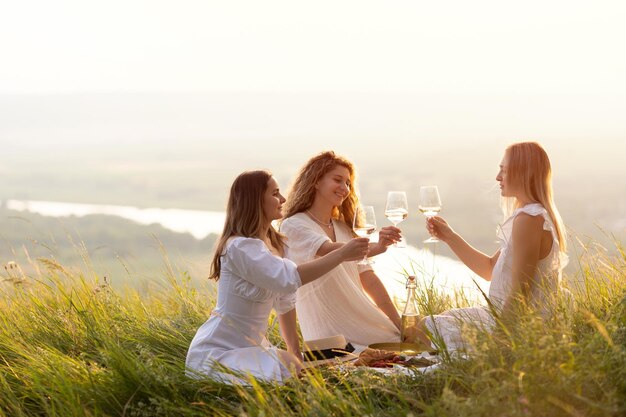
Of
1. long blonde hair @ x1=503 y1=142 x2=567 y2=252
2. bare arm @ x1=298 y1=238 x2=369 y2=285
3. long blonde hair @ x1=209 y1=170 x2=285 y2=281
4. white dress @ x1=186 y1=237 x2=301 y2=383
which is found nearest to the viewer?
white dress @ x1=186 y1=237 x2=301 y2=383

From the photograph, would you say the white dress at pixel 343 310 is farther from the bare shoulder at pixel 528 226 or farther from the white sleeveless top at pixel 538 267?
the bare shoulder at pixel 528 226

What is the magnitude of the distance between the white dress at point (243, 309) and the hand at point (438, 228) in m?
1.40

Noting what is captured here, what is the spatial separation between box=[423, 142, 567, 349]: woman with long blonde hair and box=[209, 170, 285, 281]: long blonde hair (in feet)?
4.77

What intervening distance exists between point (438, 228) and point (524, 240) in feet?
2.57

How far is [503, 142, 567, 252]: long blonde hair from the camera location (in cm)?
627

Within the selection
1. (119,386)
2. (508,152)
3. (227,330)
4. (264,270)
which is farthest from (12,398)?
(508,152)

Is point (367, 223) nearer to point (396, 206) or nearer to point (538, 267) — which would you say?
point (396, 206)

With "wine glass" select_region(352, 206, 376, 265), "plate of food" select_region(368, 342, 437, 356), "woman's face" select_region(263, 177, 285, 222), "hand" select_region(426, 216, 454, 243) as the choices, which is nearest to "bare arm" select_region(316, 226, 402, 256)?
"wine glass" select_region(352, 206, 376, 265)

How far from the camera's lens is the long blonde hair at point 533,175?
247 inches

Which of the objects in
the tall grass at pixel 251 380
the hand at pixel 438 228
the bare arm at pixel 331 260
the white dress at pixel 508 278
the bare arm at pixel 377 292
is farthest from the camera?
the bare arm at pixel 377 292

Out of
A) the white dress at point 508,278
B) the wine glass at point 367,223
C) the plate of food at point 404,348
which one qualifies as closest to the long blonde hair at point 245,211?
the wine glass at point 367,223

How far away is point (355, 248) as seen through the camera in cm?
574

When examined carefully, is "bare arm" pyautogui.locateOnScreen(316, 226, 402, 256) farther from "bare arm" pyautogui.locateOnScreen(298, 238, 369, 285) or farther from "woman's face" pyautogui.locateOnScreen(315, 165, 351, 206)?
"woman's face" pyautogui.locateOnScreen(315, 165, 351, 206)

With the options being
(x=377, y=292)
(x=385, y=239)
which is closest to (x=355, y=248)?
(x=385, y=239)
